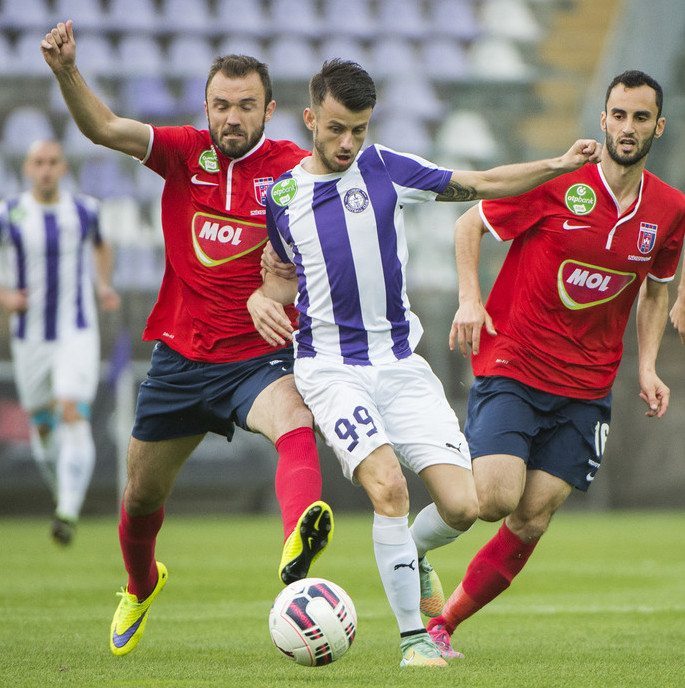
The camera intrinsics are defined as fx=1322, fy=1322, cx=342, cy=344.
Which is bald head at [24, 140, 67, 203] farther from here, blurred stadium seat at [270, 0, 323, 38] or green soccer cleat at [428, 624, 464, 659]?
blurred stadium seat at [270, 0, 323, 38]

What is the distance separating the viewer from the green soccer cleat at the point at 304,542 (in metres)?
4.45

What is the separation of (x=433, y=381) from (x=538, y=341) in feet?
2.70

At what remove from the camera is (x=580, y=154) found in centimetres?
494

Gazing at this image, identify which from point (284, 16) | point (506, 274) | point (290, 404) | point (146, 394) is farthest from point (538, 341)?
point (284, 16)

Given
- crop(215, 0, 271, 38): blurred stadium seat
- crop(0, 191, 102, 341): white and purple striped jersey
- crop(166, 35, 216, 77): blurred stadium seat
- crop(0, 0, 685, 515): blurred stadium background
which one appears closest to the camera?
crop(0, 191, 102, 341): white and purple striped jersey

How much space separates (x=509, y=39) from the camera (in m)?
18.0

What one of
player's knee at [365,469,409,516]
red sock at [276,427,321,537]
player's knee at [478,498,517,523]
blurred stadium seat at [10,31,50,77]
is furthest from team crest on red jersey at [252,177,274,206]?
blurred stadium seat at [10,31,50,77]

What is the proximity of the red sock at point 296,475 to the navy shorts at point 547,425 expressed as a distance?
106 cm

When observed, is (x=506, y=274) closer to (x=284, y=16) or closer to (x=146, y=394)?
(x=146, y=394)

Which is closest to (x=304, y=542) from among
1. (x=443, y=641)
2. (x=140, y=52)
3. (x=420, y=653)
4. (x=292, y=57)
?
(x=420, y=653)

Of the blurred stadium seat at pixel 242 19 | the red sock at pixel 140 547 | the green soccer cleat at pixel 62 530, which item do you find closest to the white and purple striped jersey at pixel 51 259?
the green soccer cleat at pixel 62 530

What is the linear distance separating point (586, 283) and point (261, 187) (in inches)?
59.2

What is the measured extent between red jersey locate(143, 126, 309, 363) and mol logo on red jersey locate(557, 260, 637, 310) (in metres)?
1.24

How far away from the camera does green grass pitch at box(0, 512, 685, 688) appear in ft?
15.5
